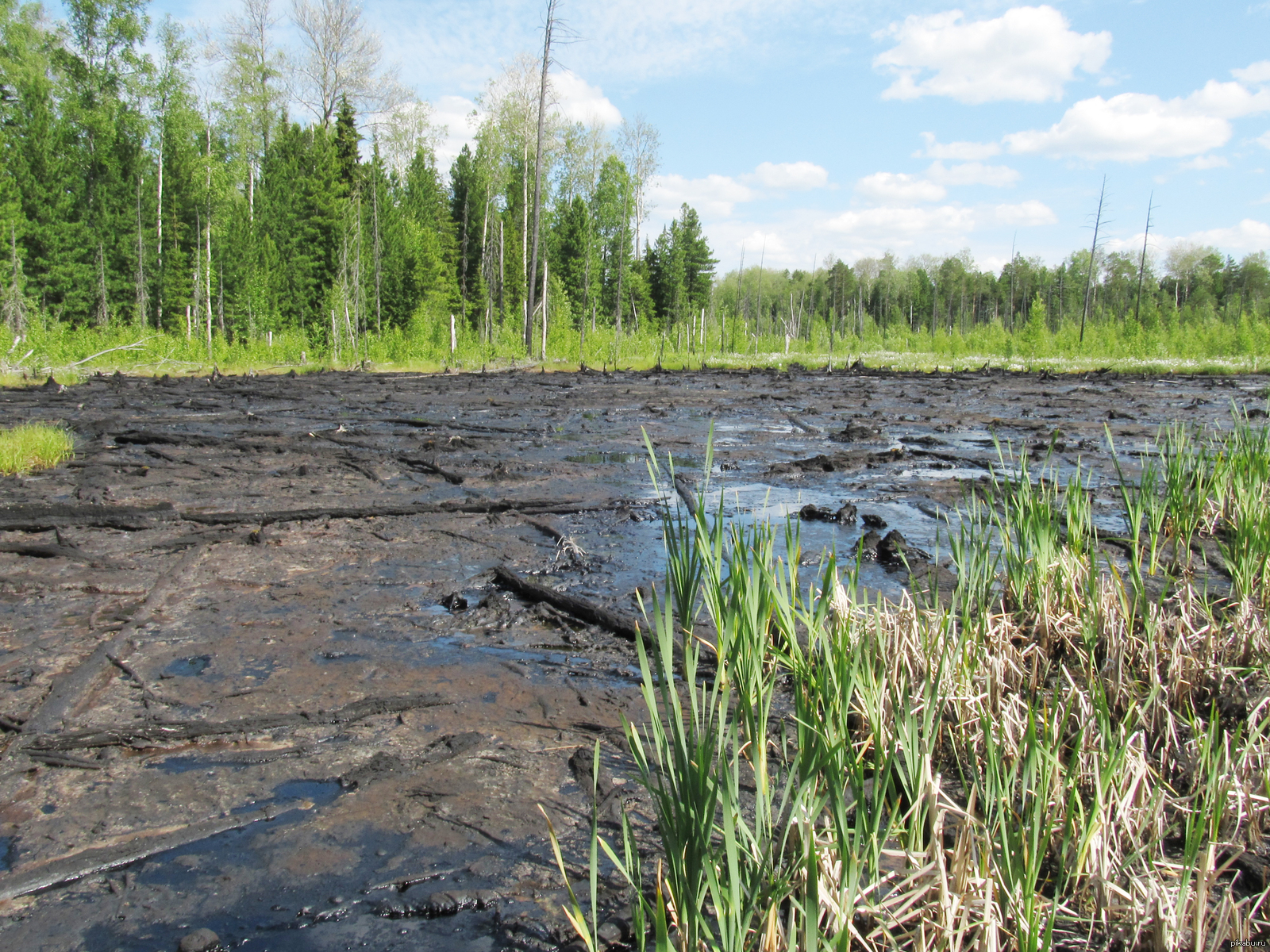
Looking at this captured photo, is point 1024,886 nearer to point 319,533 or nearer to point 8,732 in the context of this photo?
point 8,732

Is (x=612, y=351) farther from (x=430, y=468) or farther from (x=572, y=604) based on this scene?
(x=572, y=604)

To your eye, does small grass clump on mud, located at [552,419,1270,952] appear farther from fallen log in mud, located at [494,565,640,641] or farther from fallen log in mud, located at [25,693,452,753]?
fallen log in mud, located at [25,693,452,753]

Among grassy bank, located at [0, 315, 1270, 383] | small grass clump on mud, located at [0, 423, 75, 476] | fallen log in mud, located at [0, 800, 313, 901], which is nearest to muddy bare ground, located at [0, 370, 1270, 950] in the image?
fallen log in mud, located at [0, 800, 313, 901]

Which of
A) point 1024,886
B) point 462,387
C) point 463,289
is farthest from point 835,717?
point 463,289

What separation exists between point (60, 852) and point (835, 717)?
2329 mm

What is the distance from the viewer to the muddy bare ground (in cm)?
219

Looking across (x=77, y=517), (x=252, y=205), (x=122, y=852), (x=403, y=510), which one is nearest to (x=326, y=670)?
(x=122, y=852)

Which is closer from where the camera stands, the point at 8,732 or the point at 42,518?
the point at 8,732

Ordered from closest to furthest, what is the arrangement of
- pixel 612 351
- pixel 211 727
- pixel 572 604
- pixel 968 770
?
pixel 968 770 < pixel 211 727 < pixel 572 604 < pixel 612 351

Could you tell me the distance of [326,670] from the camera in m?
3.63

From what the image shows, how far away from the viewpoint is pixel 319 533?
6.06 m

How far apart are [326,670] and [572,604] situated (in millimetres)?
1375

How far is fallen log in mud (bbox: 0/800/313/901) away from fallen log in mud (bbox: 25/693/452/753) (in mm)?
581

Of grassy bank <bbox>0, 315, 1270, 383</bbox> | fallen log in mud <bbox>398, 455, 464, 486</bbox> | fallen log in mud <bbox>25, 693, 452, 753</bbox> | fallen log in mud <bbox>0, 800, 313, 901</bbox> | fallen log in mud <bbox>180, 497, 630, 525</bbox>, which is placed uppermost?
grassy bank <bbox>0, 315, 1270, 383</bbox>
